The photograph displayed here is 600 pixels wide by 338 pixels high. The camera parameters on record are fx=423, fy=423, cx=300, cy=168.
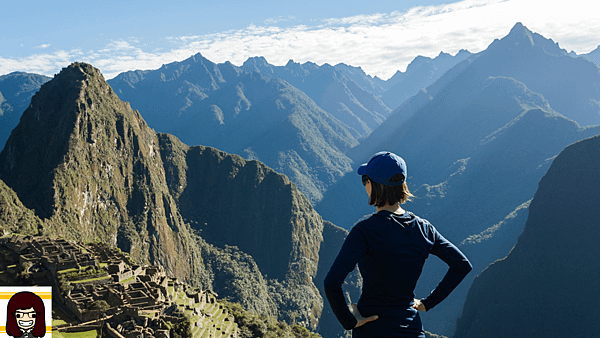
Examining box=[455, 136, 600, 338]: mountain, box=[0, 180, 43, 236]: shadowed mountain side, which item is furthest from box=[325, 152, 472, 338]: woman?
box=[455, 136, 600, 338]: mountain

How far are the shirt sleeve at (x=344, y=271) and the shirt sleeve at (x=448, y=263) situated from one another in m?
1.26

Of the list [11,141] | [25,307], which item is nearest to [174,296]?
[25,307]

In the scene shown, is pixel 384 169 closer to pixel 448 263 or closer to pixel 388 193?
pixel 388 193

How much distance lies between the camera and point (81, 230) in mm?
121625

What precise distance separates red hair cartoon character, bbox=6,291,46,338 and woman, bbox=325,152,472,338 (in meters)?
11.2

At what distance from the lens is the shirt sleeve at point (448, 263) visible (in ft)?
19.9

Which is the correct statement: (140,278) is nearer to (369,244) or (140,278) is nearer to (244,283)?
(369,244)

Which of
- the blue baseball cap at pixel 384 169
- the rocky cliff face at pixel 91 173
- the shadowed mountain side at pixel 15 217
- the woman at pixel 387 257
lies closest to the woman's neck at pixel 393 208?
the woman at pixel 387 257

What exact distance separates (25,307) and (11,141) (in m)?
155

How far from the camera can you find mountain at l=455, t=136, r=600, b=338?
96.2m

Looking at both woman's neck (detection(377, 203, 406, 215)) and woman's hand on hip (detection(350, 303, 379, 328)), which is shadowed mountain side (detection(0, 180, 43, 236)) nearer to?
woman's hand on hip (detection(350, 303, 379, 328))

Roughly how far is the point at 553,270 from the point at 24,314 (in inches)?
4733

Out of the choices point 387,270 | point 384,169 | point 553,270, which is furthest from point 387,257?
point 553,270

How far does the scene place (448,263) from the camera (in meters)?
6.20
